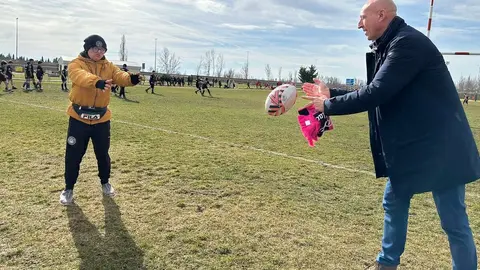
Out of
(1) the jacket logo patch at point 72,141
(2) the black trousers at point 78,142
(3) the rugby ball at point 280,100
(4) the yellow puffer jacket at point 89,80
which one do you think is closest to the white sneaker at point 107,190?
(2) the black trousers at point 78,142

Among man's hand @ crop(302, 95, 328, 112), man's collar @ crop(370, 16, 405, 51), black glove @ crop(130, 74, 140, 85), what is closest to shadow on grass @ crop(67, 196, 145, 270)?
black glove @ crop(130, 74, 140, 85)

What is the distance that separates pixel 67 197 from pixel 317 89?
3.24m

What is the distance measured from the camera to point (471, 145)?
8.94ft

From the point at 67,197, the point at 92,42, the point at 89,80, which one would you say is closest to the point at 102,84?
the point at 89,80

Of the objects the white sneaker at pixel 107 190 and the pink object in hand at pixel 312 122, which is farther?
the white sneaker at pixel 107 190

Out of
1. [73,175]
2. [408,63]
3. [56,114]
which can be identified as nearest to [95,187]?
[73,175]

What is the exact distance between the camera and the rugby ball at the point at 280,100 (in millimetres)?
4262

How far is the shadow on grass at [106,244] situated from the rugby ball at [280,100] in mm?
1972

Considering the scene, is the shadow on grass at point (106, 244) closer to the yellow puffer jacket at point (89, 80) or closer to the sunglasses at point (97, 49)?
the yellow puffer jacket at point (89, 80)

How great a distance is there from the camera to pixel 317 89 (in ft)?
10.9

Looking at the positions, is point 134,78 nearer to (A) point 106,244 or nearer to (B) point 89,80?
(B) point 89,80

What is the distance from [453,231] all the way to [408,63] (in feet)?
4.03

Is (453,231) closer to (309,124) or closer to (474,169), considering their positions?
(474,169)

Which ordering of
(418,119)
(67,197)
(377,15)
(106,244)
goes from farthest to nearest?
(67,197) → (106,244) → (377,15) → (418,119)
